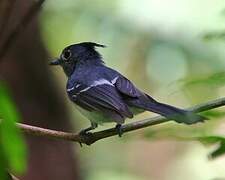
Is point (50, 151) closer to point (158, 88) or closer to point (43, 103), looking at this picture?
point (43, 103)

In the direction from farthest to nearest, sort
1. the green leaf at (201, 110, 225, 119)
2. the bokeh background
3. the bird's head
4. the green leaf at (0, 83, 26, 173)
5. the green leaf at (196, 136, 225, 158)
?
the bokeh background → the bird's head → the green leaf at (201, 110, 225, 119) → the green leaf at (196, 136, 225, 158) → the green leaf at (0, 83, 26, 173)

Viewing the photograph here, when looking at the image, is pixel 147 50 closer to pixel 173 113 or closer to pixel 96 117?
pixel 96 117

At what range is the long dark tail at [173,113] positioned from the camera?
4.81 ft

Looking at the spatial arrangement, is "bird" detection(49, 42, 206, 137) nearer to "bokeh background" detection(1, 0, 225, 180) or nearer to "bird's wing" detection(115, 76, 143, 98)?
"bird's wing" detection(115, 76, 143, 98)

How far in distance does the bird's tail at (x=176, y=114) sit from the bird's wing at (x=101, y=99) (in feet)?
0.26

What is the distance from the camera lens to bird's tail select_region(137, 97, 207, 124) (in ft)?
4.80

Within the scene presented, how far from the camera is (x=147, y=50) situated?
187 inches

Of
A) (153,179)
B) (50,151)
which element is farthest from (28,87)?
(153,179)

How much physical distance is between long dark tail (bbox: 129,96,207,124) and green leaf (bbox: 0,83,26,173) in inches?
19.2

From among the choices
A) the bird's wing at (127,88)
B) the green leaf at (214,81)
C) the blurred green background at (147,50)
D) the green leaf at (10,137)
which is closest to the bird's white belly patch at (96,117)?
the bird's wing at (127,88)

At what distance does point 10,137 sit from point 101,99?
1.29 metres

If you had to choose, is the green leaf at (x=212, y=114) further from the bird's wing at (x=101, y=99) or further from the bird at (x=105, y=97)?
the bird's wing at (x=101, y=99)

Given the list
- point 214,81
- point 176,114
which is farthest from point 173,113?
point 214,81

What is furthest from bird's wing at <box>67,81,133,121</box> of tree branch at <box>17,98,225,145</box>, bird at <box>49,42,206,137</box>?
tree branch at <box>17,98,225,145</box>
